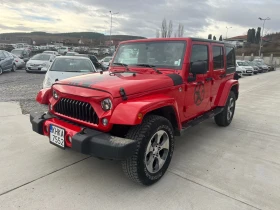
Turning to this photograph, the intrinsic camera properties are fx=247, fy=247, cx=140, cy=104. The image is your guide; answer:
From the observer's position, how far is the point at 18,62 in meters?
17.1

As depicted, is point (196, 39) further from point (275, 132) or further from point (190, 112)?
point (275, 132)

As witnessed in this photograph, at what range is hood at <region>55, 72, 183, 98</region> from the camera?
116 inches

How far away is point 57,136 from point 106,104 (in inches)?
30.9

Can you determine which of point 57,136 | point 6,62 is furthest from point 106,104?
point 6,62

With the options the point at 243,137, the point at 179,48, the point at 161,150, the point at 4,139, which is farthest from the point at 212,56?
the point at 4,139

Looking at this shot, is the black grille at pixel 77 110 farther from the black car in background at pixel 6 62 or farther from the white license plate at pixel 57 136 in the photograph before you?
the black car in background at pixel 6 62

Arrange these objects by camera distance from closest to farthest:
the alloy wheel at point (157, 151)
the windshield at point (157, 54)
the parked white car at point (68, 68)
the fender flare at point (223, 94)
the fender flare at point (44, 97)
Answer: the alloy wheel at point (157, 151), the fender flare at point (44, 97), the windshield at point (157, 54), the fender flare at point (223, 94), the parked white car at point (68, 68)

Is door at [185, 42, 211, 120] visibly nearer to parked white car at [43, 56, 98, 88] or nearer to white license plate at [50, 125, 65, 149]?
white license plate at [50, 125, 65, 149]

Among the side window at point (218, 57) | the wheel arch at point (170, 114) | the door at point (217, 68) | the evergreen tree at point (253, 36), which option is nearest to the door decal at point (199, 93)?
the door at point (217, 68)

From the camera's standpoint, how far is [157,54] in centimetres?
400

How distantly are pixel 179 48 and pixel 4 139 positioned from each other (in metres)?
3.42

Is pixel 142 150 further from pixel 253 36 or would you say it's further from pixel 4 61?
pixel 253 36

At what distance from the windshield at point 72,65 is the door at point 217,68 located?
4798 millimetres

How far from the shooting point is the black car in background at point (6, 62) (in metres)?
14.4
